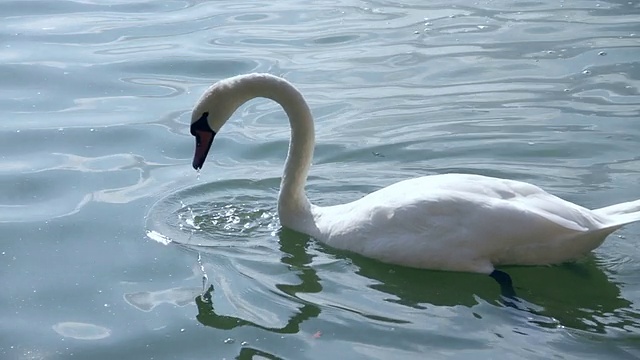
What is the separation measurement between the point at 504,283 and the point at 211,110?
1824 millimetres

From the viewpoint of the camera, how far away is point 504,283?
573 cm

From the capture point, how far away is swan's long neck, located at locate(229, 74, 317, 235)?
6566 mm

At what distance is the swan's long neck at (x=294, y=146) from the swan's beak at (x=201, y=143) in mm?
299

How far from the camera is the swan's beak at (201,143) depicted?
6.54 meters

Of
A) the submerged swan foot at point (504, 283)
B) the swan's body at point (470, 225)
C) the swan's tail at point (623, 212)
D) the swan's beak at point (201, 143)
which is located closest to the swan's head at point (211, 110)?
the swan's beak at point (201, 143)

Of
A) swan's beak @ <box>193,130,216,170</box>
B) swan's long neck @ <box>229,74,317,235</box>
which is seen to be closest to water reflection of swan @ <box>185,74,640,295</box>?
swan's long neck @ <box>229,74,317,235</box>

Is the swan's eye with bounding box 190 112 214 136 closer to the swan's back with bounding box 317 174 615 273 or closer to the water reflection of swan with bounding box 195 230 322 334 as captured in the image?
the water reflection of swan with bounding box 195 230 322 334

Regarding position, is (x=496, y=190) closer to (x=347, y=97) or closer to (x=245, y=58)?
(x=347, y=97)

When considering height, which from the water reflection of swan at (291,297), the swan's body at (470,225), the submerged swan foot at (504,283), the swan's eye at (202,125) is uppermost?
the swan's eye at (202,125)

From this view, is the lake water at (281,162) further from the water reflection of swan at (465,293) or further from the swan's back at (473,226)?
the swan's back at (473,226)

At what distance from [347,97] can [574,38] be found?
2323 millimetres

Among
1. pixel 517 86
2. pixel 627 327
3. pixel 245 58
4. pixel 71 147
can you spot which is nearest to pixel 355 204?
pixel 627 327

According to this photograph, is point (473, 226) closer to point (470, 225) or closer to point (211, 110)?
point (470, 225)

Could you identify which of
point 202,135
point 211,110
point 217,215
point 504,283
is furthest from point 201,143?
point 504,283
